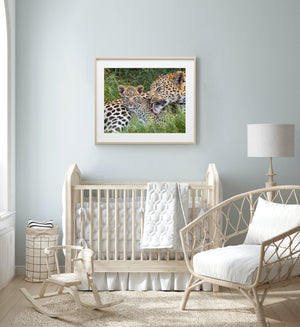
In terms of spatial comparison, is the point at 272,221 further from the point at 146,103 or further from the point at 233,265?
the point at 146,103

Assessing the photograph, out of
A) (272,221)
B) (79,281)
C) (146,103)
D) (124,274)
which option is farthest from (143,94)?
(79,281)

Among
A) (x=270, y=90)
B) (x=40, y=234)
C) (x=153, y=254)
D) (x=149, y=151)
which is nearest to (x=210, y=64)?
(x=270, y=90)

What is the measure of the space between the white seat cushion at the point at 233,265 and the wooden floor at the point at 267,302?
0.33 metres

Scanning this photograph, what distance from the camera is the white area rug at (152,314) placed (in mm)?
2684

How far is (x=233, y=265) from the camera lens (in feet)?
8.47

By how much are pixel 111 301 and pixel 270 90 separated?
2.09m

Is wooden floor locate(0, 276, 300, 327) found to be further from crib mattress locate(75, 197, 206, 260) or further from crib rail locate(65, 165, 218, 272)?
crib mattress locate(75, 197, 206, 260)

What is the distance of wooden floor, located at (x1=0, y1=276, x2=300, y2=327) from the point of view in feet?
9.04

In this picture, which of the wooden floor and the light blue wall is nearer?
the wooden floor

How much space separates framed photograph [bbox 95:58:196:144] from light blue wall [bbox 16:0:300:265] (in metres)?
0.08

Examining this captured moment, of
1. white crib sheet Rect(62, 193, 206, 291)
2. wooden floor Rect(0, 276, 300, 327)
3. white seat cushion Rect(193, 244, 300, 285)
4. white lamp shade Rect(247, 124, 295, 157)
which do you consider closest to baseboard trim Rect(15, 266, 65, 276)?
wooden floor Rect(0, 276, 300, 327)

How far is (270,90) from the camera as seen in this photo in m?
3.88

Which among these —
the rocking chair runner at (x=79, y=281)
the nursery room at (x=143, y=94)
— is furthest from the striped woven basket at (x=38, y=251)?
the rocking chair runner at (x=79, y=281)

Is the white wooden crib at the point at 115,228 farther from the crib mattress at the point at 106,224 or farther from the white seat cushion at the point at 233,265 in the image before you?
the white seat cushion at the point at 233,265
